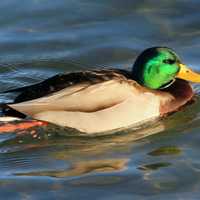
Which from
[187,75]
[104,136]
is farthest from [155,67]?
[104,136]

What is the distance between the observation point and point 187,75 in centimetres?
905

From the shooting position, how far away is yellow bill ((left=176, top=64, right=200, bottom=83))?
9.03 meters

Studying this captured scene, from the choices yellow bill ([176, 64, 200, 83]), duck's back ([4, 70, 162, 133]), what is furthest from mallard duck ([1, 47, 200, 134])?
yellow bill ([176, 64, 200, 83])

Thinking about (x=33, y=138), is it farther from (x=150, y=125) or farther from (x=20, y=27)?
(x=20, y=27)

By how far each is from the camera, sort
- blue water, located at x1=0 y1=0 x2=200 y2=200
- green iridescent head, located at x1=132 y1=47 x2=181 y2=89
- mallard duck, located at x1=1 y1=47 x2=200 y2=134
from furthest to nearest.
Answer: green iridescent head, located at x1=132 y1=47 x2=181 y2=89, mallard duck, located at x1=1 y1=47 x2=200 y2=134, blue water, located at x1=0 y1=0 x2=200 y2=200

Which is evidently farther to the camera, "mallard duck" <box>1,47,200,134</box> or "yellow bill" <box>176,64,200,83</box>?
"yellow bill" <box>176,64,200,83</box>

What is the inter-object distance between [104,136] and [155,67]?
3.16ft

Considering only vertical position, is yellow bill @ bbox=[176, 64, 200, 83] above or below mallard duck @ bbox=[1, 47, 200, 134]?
above

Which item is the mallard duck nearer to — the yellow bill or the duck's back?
the duck's back

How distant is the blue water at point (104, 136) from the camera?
23.6 ft

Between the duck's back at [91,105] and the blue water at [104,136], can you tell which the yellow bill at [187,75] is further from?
the duck's back at [91,105]

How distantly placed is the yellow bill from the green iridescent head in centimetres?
7

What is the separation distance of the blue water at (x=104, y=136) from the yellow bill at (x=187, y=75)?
0.28 meters

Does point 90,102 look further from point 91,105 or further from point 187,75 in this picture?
point 187,75
